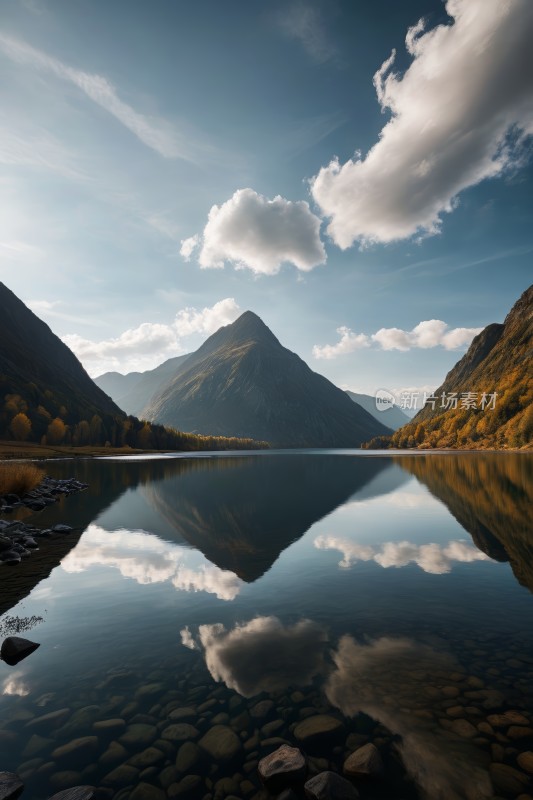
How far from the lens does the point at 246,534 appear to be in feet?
103

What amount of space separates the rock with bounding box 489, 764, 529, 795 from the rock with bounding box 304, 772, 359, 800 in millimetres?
2750

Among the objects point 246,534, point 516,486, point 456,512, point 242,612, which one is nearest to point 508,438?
point 516,486

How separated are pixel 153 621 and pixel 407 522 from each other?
27.2 m

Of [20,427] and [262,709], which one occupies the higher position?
[20,427]

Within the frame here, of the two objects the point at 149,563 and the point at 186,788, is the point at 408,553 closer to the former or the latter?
the point at 149,563

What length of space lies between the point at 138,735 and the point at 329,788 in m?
4.67

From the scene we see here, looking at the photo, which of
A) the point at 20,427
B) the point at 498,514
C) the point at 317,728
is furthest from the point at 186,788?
the point at 20,427

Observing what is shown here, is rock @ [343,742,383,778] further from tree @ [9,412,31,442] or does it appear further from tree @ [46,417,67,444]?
tree @ [46,417,67,444]

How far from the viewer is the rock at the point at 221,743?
8.47 m

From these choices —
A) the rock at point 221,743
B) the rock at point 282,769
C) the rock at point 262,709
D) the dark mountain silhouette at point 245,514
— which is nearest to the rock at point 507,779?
the rock at point 282,769

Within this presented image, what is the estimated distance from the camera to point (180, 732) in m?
9.19

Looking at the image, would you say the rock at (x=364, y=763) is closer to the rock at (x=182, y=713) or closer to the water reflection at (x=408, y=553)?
the rock at (x=182, y=713)

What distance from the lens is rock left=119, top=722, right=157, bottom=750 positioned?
→ 8852mm

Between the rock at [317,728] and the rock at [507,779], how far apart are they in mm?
3133
